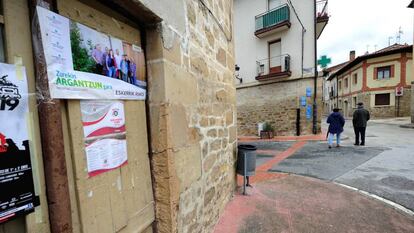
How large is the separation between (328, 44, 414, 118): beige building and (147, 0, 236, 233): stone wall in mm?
22172

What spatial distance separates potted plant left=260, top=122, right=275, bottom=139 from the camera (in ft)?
34.8

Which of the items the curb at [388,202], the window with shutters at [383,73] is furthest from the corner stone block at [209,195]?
the window with shutters at [383,73]

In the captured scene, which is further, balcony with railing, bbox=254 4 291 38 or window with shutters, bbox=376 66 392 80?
window with shutters, bbox=376 66 392 80

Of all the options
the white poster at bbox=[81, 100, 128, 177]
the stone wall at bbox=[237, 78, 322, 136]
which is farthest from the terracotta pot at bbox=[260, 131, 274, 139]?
the white poster at bbox=[81, 100, 128, 177]

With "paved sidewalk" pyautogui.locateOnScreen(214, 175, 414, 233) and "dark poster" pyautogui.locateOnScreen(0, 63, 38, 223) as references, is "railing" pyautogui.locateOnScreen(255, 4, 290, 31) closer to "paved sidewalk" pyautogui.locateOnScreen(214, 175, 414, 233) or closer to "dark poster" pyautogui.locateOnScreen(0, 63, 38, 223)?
"paved sidewalk" pyautogui.locateOnScreen(214, 175, 414, 233)

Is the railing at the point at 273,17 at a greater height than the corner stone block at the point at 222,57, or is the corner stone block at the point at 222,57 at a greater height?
the railing at the point at 273,17

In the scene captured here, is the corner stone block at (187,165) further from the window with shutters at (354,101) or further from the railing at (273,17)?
the window with shutters at (354,101)

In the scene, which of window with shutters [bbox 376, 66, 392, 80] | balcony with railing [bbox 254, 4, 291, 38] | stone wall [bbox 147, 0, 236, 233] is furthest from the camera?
window with shutters [bbox 376, 66, 392, 80]

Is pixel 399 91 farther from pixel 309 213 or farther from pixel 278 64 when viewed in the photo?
pixel 309 213

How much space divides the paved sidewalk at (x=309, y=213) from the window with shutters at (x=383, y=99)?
836 inches

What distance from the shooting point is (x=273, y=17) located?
10.5m

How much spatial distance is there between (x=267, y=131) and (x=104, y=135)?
1033cm

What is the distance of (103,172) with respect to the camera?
44.4 inches

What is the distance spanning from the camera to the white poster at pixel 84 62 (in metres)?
0.90
